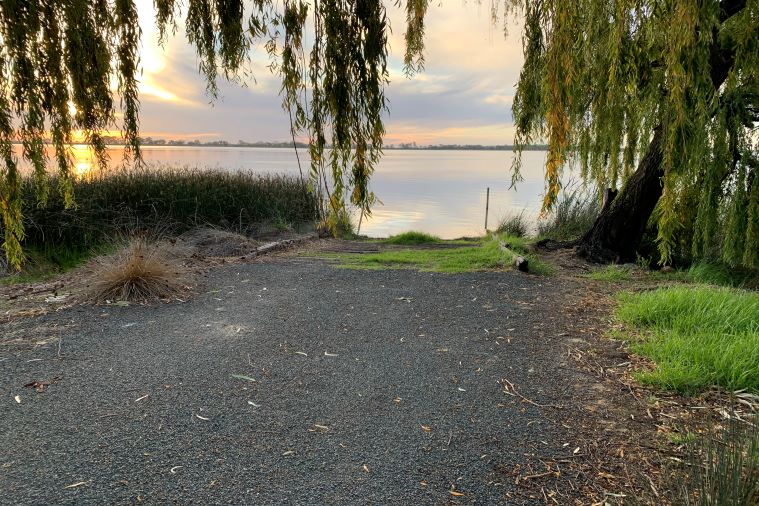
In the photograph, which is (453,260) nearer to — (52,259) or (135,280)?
(135,280)

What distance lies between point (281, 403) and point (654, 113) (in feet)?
18.4

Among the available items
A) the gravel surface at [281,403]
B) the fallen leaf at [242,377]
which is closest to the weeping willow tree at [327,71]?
the gravel surface at [281,403]

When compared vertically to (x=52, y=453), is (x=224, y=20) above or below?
above

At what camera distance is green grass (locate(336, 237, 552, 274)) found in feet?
22.0

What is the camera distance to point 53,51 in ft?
5.81

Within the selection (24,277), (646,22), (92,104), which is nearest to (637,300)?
(646,22)

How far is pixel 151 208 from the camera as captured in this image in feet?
33.0

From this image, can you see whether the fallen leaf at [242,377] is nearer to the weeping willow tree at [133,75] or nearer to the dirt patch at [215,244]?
the weeping willow tree at [133,75]

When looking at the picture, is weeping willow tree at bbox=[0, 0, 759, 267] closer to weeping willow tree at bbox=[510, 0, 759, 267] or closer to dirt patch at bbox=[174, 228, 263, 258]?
Answer: weeping willow tree at bbox=[510, 0, 759, 267]

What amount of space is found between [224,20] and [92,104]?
64cm

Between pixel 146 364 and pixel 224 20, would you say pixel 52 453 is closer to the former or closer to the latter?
pixel 146 364

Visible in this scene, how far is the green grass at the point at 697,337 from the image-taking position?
Result: 282cm

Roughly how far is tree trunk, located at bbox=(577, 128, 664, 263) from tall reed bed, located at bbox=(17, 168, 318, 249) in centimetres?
439

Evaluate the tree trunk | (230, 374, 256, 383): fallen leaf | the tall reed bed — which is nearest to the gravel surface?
(230, 374, 256, 383): fallen leaf
